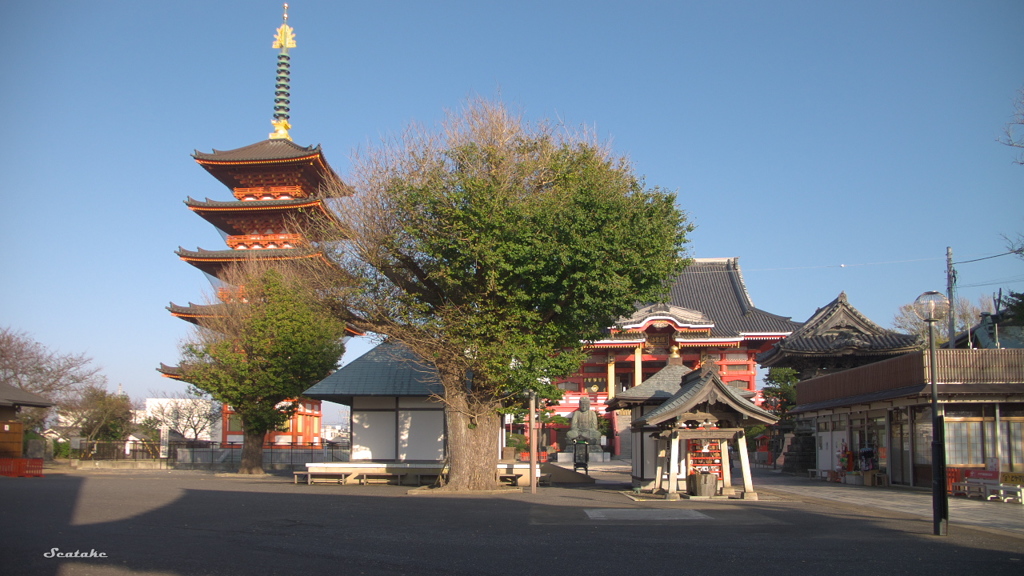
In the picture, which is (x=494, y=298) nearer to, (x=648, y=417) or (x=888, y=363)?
(x=648, y=417)

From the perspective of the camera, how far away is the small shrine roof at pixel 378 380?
24.3 m

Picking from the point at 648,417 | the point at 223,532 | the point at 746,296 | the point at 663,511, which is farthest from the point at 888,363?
the point at 746,296

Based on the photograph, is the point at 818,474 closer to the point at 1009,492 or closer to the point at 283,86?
the point at 1009,492

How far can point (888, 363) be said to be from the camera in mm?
20516

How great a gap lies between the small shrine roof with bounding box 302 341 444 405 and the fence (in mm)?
11592

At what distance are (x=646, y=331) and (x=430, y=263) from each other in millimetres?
27746

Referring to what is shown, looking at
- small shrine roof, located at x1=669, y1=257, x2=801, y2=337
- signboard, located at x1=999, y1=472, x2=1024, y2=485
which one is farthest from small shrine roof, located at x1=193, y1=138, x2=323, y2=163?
signboard, located at x1=999, y1=472, x2=1024, y2=485

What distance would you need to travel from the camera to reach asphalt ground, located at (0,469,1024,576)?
8125 mm

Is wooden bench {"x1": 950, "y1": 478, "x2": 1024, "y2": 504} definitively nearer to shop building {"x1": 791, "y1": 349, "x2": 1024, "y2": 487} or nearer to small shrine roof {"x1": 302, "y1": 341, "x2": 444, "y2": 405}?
shop building {"x1": 791, "y1": 349, "x2": 1024, "y2": 487}

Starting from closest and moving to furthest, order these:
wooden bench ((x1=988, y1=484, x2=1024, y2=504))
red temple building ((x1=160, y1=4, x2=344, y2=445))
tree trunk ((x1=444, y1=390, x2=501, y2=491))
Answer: wooden bench ((x1=988, y1=484, x2=1024, y2=504))
tree trunk ((x1=444, y1=390, x2=501, y2=491))
red temple building ((x1=160, y1=4, x2=344, y2=445))

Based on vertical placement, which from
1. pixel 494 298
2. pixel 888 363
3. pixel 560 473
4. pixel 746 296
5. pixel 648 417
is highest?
pixel 746 296

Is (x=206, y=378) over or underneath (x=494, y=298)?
underneath

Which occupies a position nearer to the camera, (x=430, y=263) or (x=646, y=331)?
(x=430, y=263)

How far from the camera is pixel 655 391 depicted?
20219 millimetres
